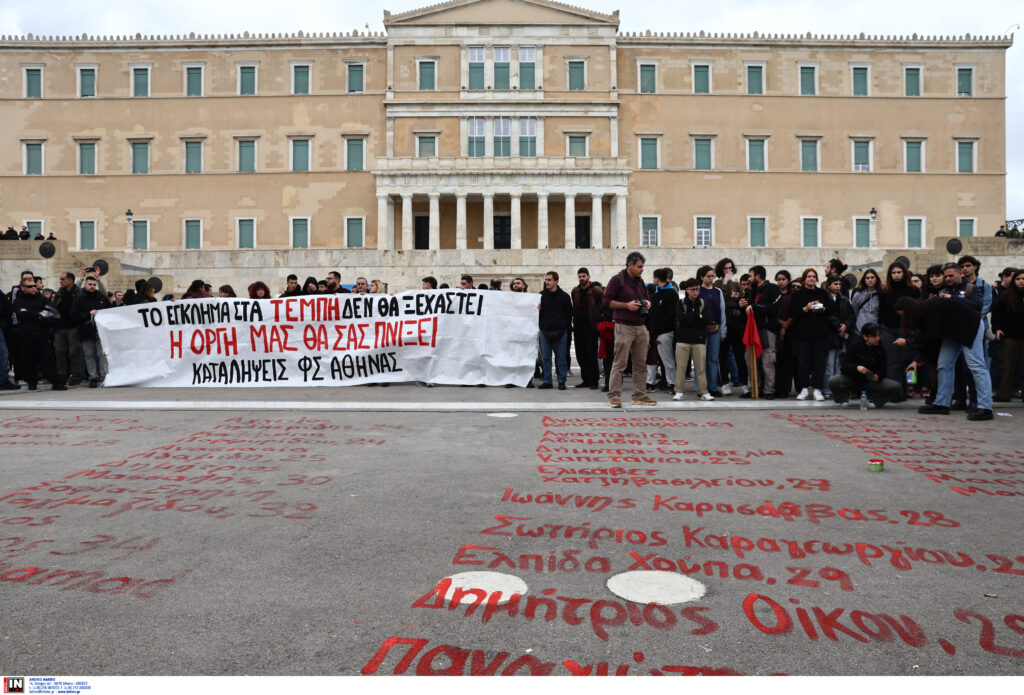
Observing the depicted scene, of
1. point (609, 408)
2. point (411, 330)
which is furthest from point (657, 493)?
point (411, 330)

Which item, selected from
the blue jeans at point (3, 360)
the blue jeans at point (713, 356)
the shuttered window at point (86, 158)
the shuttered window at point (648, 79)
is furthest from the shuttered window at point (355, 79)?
the blue jeans at point (713, 356)

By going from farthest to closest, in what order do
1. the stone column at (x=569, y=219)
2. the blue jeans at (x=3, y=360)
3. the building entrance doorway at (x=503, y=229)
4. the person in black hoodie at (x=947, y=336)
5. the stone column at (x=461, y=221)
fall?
1. the building entrance doorway at (x=503, y=229)
2. the stone column at (x=569, y=219)
3. the stone column at (x=461, y=221)
4. the blue jeans at (x=3, y=360)
5. the person in black hoodie at (x=947, y=336)

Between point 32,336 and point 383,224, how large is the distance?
33198 millimetres

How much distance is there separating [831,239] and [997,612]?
153ft

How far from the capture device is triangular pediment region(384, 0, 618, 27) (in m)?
45.5

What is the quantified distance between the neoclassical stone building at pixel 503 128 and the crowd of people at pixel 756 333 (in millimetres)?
33444

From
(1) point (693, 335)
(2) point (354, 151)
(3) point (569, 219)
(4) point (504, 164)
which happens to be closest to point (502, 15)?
(4) point (504, 164)

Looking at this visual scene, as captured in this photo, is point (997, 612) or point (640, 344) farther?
point (640, 344)

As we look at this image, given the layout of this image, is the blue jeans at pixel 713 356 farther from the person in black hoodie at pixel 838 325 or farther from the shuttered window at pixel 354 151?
the shuttered window at pixel 354 151

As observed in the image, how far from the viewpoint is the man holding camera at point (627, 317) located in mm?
9445

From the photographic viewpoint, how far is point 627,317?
953cm

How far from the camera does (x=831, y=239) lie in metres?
45.9

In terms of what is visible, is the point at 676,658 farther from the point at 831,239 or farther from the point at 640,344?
the point at 831,239

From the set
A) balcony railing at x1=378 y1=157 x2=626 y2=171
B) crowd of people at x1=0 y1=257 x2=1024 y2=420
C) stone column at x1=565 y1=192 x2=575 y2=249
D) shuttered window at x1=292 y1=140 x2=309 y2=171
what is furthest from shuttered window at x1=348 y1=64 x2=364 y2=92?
crowd of people at x1=0 y1=257 x2=1024 y2=420
